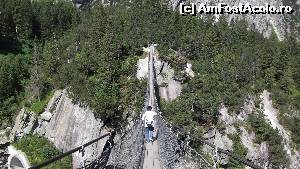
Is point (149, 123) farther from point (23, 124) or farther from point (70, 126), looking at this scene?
point (23, 124)

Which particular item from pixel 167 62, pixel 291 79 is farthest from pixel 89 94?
pixel 291 79

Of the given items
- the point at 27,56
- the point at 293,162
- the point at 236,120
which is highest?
the point at 27,56

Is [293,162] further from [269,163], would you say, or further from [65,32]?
[65,32]

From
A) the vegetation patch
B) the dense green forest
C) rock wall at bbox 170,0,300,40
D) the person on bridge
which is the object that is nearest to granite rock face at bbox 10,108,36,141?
the dense green forest

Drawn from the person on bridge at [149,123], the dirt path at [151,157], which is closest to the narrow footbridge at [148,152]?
the dirt path at [151,157]

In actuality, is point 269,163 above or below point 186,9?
below
